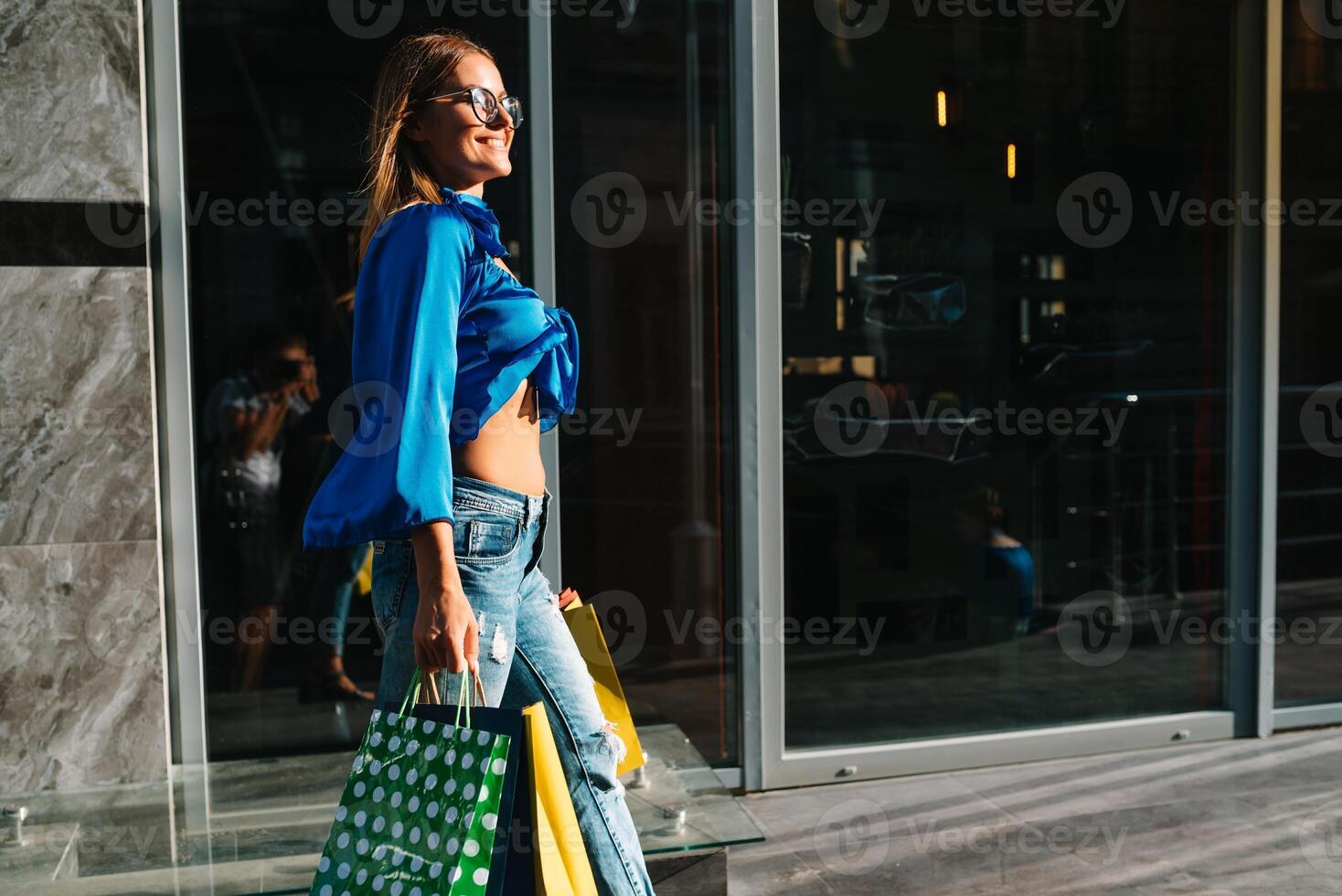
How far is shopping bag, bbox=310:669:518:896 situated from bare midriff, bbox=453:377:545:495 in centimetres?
34

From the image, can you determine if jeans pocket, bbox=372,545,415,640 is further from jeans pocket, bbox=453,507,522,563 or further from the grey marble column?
the grey marble column

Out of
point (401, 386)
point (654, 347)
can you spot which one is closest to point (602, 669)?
point (401, 386)

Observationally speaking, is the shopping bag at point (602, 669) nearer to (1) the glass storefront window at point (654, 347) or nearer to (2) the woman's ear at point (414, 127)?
(2) the woman's ear at point (414, 127)

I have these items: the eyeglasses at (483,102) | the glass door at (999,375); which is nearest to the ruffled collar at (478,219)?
the eyeglasses at (483,102)

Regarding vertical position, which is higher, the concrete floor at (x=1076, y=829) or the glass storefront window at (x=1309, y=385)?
the glass storefront window at (x=1309, y=385)

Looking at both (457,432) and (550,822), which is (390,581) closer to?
(457,432)

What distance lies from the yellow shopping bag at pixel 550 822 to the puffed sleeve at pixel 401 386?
0.37 m

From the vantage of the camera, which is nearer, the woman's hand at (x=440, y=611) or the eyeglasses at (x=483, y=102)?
the woman's hand at (x=440, y=611)

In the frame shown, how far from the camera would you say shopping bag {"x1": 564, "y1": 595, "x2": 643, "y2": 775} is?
110 inches

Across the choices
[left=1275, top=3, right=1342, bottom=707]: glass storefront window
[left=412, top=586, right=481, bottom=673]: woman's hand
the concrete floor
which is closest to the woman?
A: [left=412, top=586, right=481, bottom=673]: woman's hand

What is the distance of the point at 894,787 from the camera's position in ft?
13.9

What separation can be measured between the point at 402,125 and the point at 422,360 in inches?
18.9

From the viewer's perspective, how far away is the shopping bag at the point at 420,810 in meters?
1.82

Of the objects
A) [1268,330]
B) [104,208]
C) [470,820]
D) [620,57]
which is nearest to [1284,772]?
[1268,330]
